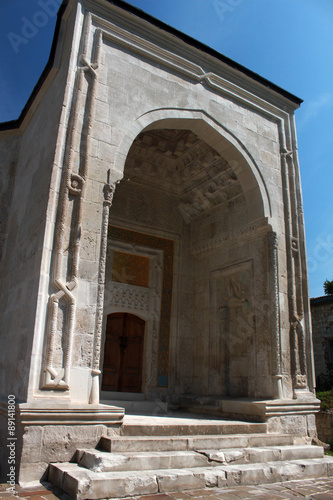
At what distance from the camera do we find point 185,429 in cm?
467

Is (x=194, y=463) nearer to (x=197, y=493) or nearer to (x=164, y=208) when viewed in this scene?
(x=197, y=493)

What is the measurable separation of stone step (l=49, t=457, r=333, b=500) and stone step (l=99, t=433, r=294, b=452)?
13.9 inches

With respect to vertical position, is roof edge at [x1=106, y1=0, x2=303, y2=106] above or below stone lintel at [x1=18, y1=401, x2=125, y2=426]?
above

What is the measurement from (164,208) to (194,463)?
5268mm

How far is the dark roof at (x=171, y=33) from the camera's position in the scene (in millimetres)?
5992

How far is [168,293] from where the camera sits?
7.98 meters

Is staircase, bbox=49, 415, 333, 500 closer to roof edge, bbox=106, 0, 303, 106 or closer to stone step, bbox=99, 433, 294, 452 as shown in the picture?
stone step, bbox=99, 433, 294, 452

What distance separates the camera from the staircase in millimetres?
3434

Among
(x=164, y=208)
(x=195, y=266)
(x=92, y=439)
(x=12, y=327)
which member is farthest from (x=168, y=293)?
(x=92, y=439)

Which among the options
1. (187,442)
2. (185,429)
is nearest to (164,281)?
(185,429)

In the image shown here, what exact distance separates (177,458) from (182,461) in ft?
0.20

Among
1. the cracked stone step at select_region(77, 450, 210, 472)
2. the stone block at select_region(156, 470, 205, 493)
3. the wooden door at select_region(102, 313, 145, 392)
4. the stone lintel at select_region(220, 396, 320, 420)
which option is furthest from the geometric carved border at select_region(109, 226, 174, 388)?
the stone block at select_region(156, 470, 205, 493)

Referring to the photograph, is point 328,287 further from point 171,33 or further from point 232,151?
point 171,33

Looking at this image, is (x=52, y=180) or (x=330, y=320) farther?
(x=330, y=320)
